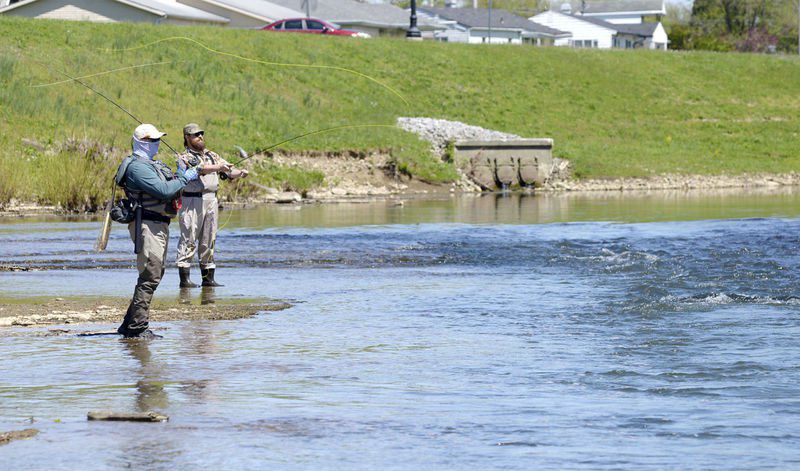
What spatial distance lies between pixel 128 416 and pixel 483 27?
280 feet

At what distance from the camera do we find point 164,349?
10.6 metres

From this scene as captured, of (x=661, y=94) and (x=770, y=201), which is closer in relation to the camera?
(x=770, y=201)

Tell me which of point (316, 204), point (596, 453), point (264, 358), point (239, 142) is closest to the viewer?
point (596, 453)

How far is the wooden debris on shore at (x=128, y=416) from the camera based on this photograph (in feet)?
25.9

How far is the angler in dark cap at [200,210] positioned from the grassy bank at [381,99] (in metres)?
14.1

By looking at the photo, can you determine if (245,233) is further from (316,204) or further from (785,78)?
(785,78)

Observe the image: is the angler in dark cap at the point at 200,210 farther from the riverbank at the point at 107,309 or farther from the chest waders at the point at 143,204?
the chest waders at the point at 143,204

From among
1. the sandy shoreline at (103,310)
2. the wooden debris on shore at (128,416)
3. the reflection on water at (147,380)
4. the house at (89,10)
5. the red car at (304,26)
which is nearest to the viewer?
the wooden debris on shore at (128,416)

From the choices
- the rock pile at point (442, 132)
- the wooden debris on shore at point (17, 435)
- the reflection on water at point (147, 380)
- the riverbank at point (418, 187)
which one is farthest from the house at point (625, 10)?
the wooden debris on shore at point (17, 435)

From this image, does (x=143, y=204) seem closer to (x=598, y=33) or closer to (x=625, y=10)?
(x=598, y=33)

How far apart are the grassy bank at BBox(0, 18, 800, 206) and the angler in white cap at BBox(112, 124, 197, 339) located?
58.5ft

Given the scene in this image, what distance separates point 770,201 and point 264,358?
2545 cm

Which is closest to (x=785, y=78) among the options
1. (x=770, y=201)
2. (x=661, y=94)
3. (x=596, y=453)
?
(x=661, y=94)

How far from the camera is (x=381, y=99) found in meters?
48.5
